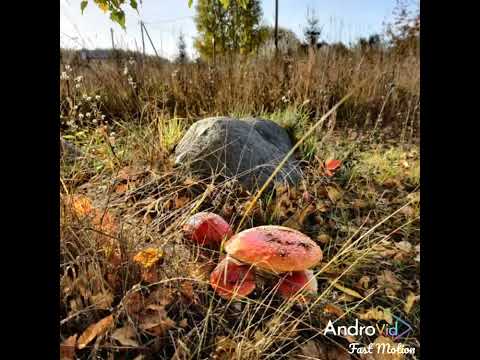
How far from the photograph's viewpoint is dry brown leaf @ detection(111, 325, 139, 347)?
3.43ft

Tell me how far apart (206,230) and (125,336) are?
1.83 ft

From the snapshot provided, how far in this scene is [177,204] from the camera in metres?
1.83

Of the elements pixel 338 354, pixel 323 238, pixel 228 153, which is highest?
pixel 228 153

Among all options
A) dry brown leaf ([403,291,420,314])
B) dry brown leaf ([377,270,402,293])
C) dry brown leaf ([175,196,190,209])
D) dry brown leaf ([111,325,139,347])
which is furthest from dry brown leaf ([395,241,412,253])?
dry brown leaf ([111,325,139,347])

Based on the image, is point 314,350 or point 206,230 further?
point 206,230

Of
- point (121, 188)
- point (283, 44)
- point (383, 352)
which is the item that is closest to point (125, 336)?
point (383, 352)

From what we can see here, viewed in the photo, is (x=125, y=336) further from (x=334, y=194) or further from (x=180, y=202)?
(x=334, y=194)

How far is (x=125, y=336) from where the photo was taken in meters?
1.06

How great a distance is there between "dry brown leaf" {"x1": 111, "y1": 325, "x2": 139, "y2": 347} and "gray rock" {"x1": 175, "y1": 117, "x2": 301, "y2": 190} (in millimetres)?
1087

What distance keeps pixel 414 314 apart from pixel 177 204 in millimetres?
1120

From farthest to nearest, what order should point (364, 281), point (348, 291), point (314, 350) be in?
point (364, 281), point (348, 291), point (314, 350)

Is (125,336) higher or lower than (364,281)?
higher

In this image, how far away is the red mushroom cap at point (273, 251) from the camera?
1.28 m
